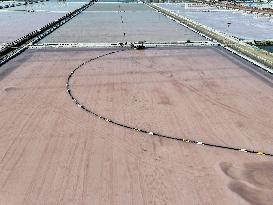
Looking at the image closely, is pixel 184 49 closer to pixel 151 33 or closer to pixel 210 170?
pixel 151 33

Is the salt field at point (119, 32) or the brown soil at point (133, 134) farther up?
the salt field at point (119, 32)

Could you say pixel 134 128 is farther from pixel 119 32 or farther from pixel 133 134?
pixel 119 32

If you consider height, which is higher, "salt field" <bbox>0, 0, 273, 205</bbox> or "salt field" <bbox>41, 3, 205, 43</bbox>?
"salt field" <bbox>41, 3, 205, 43</bbox>

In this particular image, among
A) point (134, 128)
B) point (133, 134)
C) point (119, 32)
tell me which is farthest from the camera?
point (119, 32)

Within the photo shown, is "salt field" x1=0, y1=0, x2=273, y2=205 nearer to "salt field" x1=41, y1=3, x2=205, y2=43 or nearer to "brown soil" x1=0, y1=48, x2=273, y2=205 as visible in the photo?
"brown soil" x1=0, y1=48, x2=273, y2=205

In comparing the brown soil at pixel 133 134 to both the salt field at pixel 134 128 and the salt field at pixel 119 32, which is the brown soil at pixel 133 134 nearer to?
the salt field at pixel 134 128

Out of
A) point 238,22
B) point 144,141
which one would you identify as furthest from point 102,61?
point 238,22

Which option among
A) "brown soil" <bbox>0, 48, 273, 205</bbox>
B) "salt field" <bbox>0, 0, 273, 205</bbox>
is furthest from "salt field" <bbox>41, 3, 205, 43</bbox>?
"brown soil" <bbox>0, 48, 273, 205</bbox>

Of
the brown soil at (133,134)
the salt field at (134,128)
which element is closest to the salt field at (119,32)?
the salt field at (134,128)

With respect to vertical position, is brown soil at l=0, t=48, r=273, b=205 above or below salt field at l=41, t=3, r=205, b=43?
below

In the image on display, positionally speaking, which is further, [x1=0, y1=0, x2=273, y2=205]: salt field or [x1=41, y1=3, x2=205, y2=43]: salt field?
[x1=41, y1=3, x2=205, y2=43]: salt field

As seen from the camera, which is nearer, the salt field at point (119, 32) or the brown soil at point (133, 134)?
the brown soil at point (133, 134)

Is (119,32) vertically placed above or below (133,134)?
above

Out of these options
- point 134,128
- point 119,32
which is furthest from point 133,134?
point 119,32
